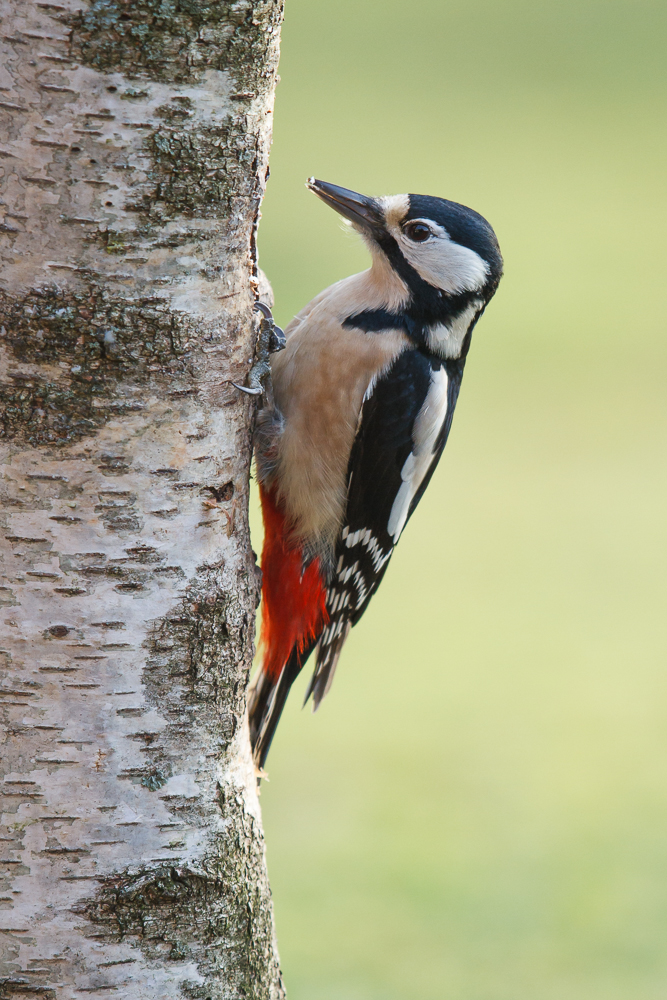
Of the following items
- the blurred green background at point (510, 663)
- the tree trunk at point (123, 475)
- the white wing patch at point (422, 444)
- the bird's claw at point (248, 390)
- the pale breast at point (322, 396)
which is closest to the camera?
the tree trunk at point (123, 475)

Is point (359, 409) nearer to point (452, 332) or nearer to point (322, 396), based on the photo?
point (322, 396)

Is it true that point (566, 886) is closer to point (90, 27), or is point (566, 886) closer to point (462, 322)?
point (462, 322)

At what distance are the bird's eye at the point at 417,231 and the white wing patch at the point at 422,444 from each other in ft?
1.22

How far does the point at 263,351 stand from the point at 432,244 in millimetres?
899

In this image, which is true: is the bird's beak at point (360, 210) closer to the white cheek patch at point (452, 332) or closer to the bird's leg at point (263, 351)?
the white cheek patch at point (452, 332)

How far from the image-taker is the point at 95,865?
1982mm

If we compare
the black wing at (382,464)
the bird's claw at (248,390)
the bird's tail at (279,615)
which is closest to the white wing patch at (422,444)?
the black wing at (382,464)

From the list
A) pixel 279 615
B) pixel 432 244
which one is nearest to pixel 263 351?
pixel 432 244

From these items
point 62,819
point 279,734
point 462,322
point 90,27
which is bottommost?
point 279,734

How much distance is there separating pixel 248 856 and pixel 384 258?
5.69 feet

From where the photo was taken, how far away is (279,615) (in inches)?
129

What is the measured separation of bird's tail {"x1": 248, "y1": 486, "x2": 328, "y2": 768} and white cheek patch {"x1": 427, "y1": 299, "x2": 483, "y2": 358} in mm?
634

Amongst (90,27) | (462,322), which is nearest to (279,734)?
(462,322)

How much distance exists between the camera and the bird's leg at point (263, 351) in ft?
7.30
